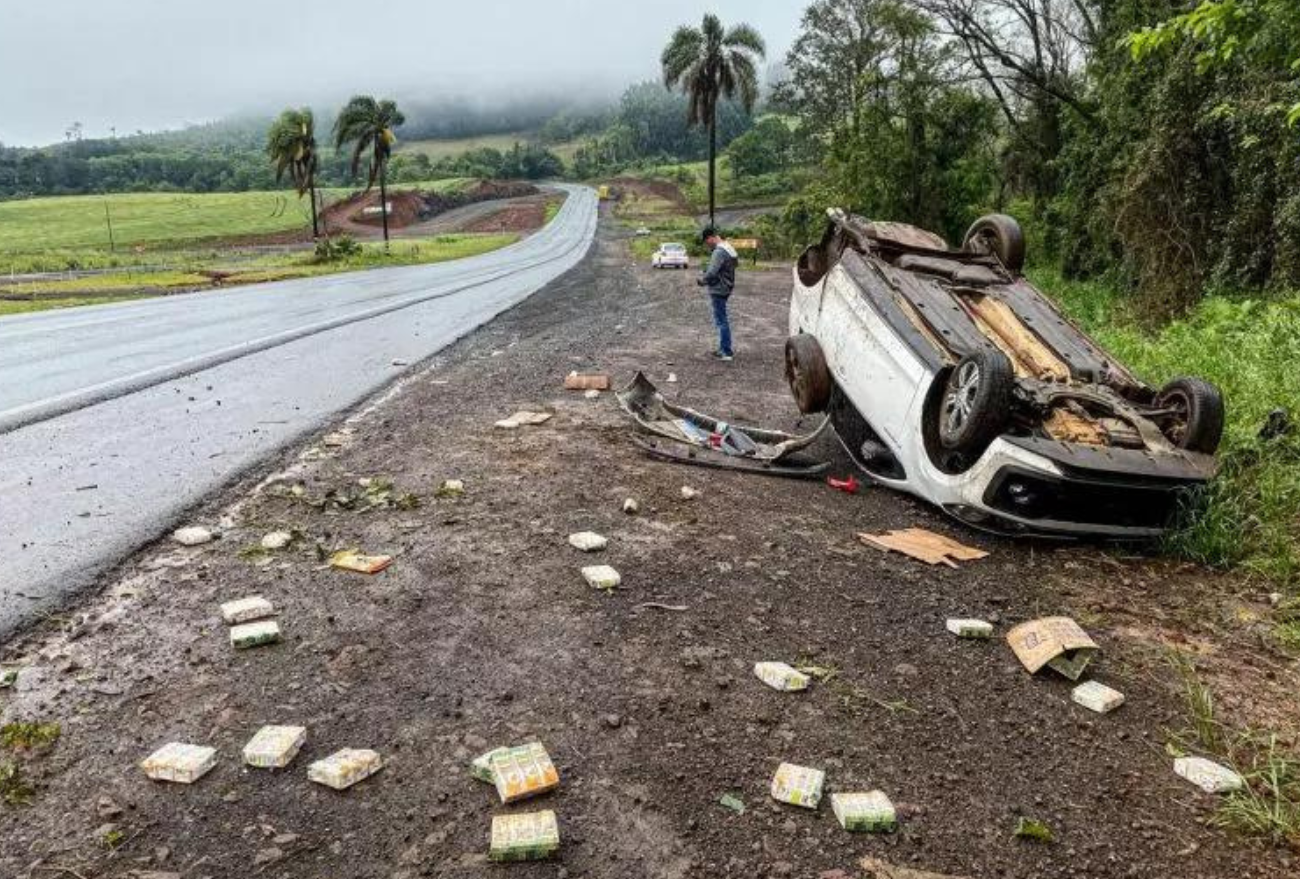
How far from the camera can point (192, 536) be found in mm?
4594

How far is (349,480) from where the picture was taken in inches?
224

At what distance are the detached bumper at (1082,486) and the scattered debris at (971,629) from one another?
119 centimetres

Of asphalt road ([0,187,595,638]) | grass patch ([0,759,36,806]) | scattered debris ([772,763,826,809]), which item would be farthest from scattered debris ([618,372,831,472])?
grass patch ([0,759,36,806])

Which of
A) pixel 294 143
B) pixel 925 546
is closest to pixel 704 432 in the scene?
pixel 925 546

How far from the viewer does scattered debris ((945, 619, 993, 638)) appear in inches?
152

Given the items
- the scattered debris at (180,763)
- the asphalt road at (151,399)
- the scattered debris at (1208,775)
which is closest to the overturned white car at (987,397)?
the scattered debris at (1208,775)

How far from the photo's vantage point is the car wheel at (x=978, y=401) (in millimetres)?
4875

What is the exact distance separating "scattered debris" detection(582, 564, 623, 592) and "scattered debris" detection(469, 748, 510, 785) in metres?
1.40

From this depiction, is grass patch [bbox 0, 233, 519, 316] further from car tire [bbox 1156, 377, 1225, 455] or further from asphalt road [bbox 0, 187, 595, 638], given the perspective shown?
car tire [bbox 1156, 377, 1225, 455]

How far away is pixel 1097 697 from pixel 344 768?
282 cm

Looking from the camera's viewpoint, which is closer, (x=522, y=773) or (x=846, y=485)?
(x=522, y=773)

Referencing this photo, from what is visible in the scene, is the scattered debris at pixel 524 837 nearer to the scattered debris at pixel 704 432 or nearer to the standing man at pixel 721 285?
the scattered debris at pixel 704 432

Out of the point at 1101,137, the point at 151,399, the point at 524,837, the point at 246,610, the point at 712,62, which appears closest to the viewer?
the point at 524,837

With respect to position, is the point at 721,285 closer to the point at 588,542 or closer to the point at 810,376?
the point at 810,376
